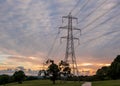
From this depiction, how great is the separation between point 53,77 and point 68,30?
3705 centimetres

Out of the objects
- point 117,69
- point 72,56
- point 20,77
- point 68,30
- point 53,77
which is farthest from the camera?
point 20,77

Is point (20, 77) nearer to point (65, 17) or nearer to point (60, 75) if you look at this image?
point (60, 75)

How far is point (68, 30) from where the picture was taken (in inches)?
3253

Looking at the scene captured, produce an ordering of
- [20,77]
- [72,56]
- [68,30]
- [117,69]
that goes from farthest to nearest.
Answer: [20,77]
[117,69]
[68,30]
[72,56]

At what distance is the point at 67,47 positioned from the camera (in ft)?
258

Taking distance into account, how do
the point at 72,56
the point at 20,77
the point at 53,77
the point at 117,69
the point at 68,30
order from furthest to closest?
the point at 20,77, the point at 117,69, the point at 53,77, the point at 68,30, the point at 72,56

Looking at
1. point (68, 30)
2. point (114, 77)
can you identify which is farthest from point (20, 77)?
point (68, 30)

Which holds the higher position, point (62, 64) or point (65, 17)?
point (65, 17)

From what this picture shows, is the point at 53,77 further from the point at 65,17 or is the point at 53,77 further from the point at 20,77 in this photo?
the point at 20,77

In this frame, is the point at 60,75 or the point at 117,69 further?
the point at 117,69

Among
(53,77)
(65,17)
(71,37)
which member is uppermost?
(65,17)

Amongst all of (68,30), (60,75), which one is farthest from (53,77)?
(68,30)

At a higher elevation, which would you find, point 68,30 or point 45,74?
point 68,30

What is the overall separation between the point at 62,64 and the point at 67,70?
2.95 metres
